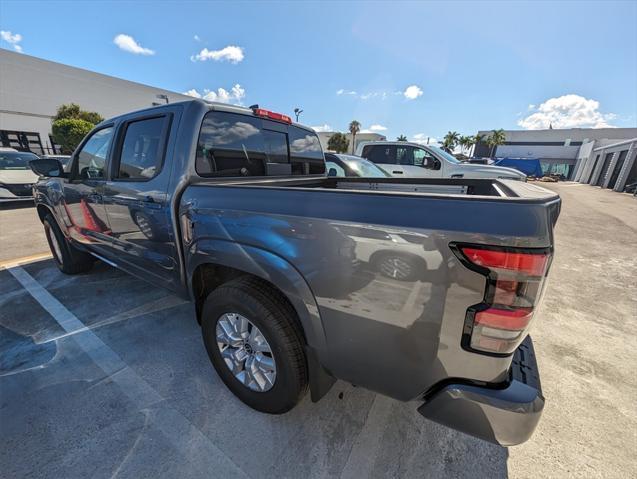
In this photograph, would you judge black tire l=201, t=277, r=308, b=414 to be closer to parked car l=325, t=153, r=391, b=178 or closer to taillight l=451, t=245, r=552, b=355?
taillight l=451, t=245, r=552, b=355

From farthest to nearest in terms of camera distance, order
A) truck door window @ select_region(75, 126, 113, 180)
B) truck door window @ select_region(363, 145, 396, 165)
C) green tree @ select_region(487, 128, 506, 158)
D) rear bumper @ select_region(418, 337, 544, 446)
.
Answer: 1. green tree @ select_region(487, 128, 506, 158)
2. truck door window @ select_region(363, 145, 396, 165)
3. truck door window @ select_region(75, 126, 113, 180)
4. rear bumper @ select_region(418, 337, 544, 446)

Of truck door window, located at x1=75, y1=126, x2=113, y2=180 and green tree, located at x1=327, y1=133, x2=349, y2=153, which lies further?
green tree, located at x1=327, y1=133, x2=349, y2=153

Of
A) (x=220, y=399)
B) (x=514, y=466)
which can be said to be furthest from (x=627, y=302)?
(x=220, y=399)

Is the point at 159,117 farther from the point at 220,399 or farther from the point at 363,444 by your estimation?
the point at 363,444

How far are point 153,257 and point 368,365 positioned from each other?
2.09 metres

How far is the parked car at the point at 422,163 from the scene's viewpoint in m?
7.91

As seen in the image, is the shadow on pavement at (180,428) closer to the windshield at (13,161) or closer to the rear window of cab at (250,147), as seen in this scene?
the rear window of cab at (250,147)

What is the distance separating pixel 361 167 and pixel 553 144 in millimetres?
71433

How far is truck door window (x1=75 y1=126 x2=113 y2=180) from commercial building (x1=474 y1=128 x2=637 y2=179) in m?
59.0

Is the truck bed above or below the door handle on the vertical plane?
above

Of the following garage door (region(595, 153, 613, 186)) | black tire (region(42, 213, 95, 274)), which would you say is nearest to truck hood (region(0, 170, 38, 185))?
black tire (region(42, 213, 95, 274))

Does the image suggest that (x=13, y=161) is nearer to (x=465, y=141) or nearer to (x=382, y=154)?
(x=382, y=154)

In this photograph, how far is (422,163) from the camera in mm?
8609

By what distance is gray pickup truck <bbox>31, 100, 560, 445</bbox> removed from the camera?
112cm
